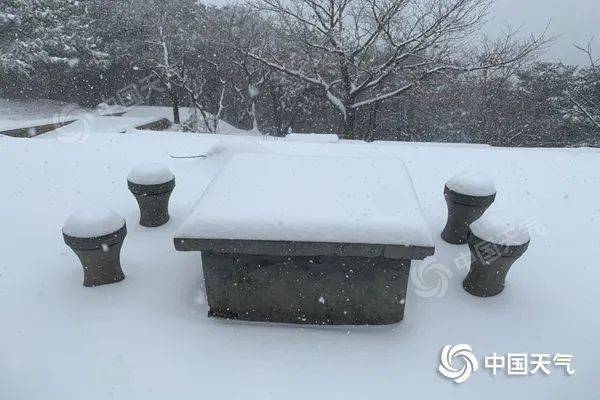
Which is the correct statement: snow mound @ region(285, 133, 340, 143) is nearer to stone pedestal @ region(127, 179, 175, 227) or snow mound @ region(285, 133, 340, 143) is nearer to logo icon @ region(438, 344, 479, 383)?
stone pedestal @ region(127, 179, 175, 227)

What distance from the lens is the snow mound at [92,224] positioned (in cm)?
326

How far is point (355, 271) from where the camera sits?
3.09 m

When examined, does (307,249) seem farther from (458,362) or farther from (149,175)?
(149,175)

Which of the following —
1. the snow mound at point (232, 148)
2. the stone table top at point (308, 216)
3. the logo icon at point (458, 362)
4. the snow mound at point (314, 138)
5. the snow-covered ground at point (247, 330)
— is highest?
the stone table top at point (308, 216)

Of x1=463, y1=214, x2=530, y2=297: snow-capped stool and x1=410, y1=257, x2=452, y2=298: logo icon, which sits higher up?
x1=463, y1=214, x2=530, y2=297: snow-capped stool

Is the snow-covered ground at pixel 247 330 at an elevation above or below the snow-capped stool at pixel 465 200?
below

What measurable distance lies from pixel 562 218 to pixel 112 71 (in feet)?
95.8

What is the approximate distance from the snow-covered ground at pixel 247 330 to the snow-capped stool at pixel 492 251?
0.15 metres

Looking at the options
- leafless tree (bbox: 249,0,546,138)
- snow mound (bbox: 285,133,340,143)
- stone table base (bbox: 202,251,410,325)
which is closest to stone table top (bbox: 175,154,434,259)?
stone table base (bbox: 202,251,410,325)

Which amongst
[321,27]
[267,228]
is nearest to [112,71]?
[321,27]

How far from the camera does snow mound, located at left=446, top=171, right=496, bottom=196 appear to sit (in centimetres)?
387

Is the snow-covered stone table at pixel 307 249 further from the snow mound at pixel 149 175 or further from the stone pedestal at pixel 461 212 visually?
the snow mound at pixel 149 175

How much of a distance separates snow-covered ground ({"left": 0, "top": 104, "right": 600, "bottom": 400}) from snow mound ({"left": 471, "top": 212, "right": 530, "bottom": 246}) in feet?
0.78

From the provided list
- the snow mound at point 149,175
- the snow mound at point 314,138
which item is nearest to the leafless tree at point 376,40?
the snow mound at point 314,138
